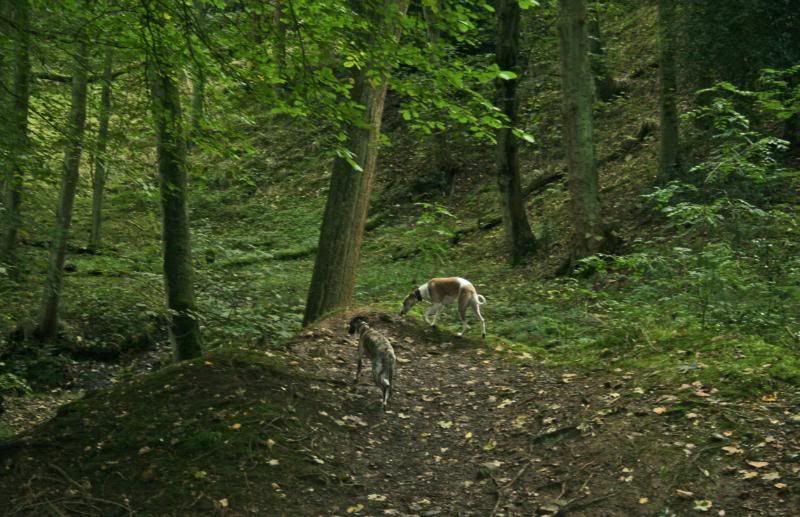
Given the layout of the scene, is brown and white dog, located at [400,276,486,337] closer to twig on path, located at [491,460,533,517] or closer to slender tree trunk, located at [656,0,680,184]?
twig on path, located at [491,460,533,517]

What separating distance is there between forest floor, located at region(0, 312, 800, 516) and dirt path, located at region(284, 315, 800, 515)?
2cm

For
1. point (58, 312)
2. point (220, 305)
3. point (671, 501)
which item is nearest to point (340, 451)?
point (671, 501)

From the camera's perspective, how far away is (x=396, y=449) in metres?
7.29

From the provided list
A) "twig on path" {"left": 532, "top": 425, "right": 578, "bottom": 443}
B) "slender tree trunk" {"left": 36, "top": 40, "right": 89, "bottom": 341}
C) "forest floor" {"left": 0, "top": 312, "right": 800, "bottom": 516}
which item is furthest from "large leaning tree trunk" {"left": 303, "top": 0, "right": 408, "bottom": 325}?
"twig on path" {"left": 532, "top": 425, "right": 578, "bottom": 443}

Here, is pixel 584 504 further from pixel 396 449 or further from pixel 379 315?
pixel 379 315

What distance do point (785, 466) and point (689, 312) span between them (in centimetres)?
420

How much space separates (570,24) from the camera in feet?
49.0

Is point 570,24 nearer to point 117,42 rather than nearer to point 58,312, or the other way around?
point 117,42

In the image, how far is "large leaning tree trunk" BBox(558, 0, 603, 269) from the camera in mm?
14875

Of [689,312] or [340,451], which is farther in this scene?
[689,312]

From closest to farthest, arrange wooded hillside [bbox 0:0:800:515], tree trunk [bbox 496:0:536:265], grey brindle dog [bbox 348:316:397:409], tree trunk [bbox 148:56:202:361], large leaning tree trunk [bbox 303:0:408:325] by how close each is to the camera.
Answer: wooded hillside [bbox 0:0:800:515]
grey brindle dog [bbox 348:316:397:409]
tree trunk [bbox 148:56:202:361]
large leaning tree trunk [bbox 303:0:408:325]
tree trunk [bbox 496:0:536:265]

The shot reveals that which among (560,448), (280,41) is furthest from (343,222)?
(560,448)

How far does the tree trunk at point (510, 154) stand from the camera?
16.8 m

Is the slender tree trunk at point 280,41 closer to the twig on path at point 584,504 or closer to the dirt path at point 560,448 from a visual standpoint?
the dirt path at point 560,448
